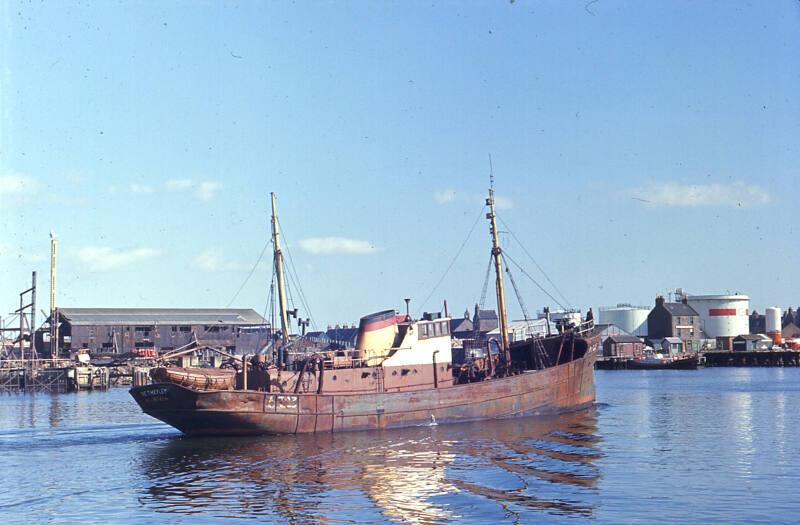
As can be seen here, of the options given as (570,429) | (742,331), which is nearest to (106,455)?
(570,429)

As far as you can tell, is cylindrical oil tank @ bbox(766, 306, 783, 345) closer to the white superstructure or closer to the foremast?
the white superstructure

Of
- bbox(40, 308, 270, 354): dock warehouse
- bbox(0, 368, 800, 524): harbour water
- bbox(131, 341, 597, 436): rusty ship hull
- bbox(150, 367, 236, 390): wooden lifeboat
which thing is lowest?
bbox(0, 368, 800, 524): harbour water

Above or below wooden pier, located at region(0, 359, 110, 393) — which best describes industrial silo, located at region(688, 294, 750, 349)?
above

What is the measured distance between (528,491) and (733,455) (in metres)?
10.9

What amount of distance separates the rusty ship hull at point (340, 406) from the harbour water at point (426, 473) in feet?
2.34

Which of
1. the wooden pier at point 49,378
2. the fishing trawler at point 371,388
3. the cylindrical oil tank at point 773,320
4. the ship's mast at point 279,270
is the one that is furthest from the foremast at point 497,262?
the cylindrical oil tank at point 773,320

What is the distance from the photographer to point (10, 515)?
2431cm

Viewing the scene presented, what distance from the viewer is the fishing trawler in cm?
3762

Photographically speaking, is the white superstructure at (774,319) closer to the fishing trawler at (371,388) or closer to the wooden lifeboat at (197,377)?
the fishing trawler at (371,388)

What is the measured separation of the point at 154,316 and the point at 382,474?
7654 cm

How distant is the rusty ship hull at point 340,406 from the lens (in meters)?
37.4

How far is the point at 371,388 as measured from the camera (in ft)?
133

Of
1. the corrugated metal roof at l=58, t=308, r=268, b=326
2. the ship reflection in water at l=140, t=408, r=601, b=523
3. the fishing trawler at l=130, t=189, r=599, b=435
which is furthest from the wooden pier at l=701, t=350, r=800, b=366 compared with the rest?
the ship reflection in water at l=140, t=408, r=601, b=523

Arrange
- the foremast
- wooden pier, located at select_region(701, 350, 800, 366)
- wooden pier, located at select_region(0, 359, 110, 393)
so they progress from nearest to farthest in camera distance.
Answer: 1. the foremast
2. wooden pier, located at select_region(0, 359, 110, 393)
3. wooden pier, located at select_region(701, 350, 800, 366)
